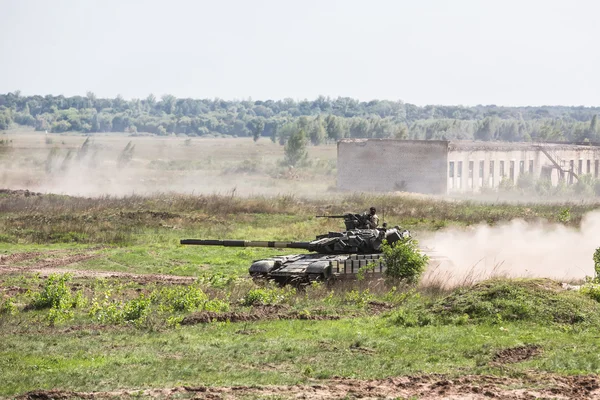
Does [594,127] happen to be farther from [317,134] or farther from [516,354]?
[516,354]

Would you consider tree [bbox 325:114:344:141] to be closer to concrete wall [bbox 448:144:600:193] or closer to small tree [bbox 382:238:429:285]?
concrete wall [bbox 448:144:600:193]

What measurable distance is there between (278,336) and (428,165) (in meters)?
60.7

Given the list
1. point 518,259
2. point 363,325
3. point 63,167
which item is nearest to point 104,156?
point 63,167

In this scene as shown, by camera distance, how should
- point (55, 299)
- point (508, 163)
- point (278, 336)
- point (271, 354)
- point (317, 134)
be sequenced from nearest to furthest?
point (271, 354), point (278, 336), point (55, 299), point (508, 163), point (317, 134)

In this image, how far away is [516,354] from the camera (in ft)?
59.1

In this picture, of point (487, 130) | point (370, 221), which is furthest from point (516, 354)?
point (487, 130)

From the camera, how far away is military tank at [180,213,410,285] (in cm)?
2698

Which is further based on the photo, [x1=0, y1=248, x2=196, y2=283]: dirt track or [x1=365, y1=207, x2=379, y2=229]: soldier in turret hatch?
[x1=0, y1=248, x2=196, y2=283]: dirt track

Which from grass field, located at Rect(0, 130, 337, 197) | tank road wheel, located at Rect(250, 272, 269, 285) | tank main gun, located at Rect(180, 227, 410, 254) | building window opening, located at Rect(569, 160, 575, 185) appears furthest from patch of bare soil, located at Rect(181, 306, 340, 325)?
building window opening, located at Rect(569, 160, 575, 185)

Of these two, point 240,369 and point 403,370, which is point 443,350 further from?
point 240,369

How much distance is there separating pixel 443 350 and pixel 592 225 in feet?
95.9

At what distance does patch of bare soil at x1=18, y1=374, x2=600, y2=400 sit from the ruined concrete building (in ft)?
208

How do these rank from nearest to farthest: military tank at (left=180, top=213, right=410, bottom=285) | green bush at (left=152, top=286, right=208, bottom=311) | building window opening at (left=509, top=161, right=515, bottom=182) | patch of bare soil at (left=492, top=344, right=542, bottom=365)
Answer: patch of bare soil at (left=492, top=344, right=542, bottom=365) < green bush at (left=152, top=286, right=208, bottom=311) < military tank at (left=180, top=213, right=410, bottom=285) < building window opening at (left=509, top=161, right=515, bottom=182)

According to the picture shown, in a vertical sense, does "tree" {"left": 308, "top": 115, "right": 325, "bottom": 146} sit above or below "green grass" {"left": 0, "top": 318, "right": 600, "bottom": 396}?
below
